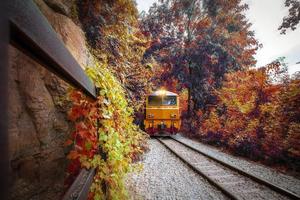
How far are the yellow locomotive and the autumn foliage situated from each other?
6.14ft

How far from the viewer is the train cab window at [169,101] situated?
557 inches

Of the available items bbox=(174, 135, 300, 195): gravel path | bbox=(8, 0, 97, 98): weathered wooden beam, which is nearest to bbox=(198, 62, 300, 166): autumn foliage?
bbox=(174, 135, 300, 195): gravel path

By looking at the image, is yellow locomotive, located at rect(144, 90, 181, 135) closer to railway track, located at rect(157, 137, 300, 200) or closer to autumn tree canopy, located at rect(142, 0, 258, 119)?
autumn tree canopy, located at rect(142, 0, 258, 119)

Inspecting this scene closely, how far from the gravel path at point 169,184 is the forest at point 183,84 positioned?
2.45ft

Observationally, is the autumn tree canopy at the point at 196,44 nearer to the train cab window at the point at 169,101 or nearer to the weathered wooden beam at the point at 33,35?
the train cab window at the point at 169,101

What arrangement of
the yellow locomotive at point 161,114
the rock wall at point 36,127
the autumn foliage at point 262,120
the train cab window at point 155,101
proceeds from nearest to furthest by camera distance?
the rock wall at point 36,127
the autumn foliage at point 262,120
the yellow locomotive at point 161,114
the train cab window at point 155,101

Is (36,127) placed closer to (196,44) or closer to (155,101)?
(155,101)

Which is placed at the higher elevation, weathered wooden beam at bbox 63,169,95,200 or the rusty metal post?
the rusty metal post

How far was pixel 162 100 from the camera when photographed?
14148 millimetres

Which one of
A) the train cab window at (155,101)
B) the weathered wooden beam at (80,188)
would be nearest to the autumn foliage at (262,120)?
the train cab window at (155,101)

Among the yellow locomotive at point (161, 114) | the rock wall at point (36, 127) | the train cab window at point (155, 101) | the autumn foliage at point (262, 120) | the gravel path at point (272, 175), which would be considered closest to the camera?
the rock wall at point (36, 127)

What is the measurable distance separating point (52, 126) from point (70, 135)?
0.33m

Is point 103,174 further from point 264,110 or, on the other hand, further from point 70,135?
point 264,110

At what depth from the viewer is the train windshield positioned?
46.4ft
